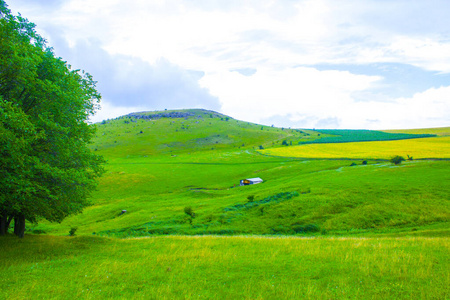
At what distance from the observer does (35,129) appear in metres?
18.6

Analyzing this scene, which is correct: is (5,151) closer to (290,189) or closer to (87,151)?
(87,151)

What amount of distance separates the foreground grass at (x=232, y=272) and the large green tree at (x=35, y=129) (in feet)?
13.6

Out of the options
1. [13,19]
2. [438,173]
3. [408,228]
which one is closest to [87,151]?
[13,19]

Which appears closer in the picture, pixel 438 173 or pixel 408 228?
pixel 408 228

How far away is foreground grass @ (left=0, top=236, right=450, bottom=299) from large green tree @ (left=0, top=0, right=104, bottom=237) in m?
4.16

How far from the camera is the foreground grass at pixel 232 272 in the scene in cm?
1032

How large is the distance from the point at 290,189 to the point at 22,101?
46.0m

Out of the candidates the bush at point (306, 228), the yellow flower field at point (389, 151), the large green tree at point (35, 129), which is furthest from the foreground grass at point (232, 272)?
the yellow flower field at point (389, 151)

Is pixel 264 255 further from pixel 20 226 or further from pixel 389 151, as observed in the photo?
pixel 389 151

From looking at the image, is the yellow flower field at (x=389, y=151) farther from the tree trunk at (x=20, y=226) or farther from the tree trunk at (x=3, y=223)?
the tree trunk at (x=3, y=223)

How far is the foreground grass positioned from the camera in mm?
10320

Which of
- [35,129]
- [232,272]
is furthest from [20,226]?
[232,272]

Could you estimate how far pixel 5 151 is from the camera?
16.8 m

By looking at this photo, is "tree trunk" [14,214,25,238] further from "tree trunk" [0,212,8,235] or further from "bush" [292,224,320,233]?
"bush" [292,224,320,233]
